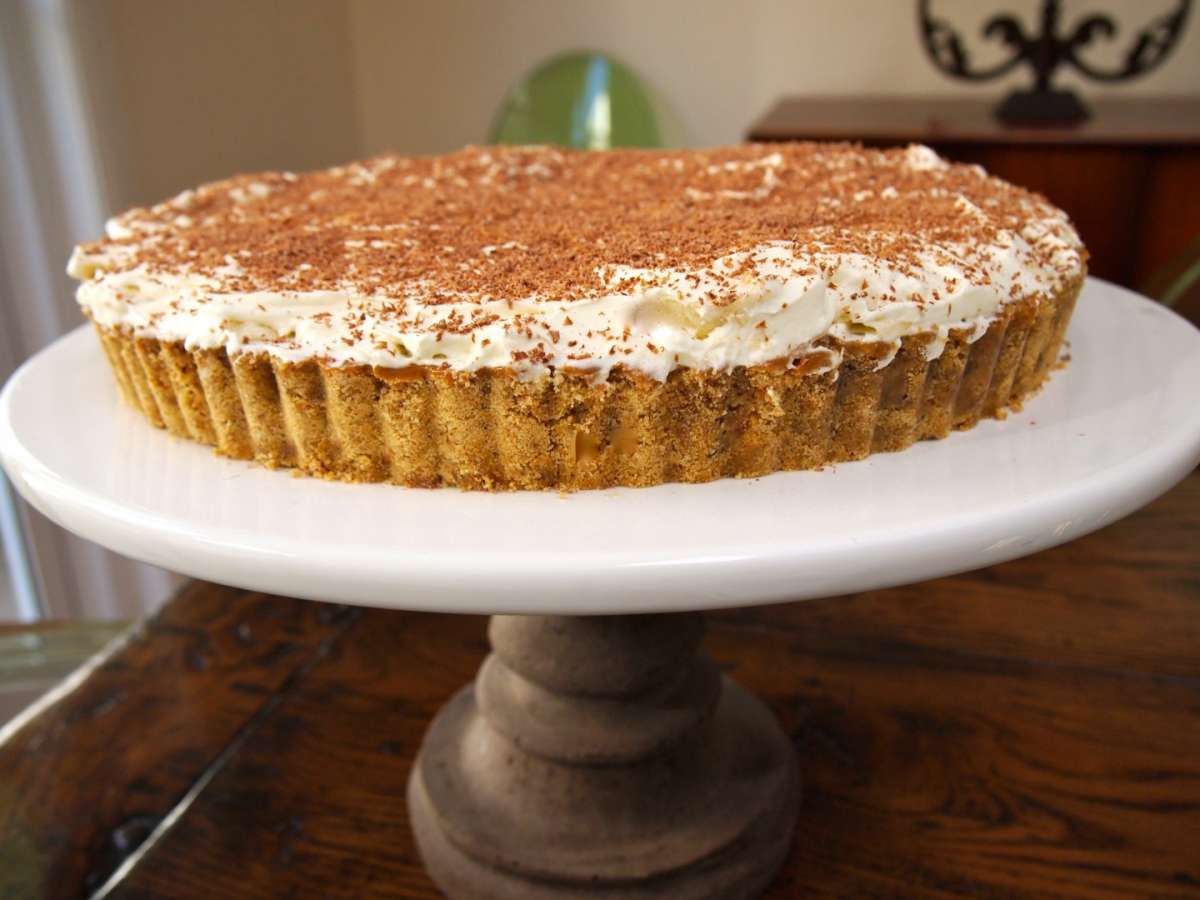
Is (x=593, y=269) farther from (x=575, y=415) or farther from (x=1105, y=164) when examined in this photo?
(x=1105, y=164)

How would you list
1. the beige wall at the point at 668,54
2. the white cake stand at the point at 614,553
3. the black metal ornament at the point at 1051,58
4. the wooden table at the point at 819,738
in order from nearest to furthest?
1. the white cake stand at the point at 614,553
2. the wooden table at the point at 819,738
3. the black metal ornament at the point at 1051,58
4. the beige wall at the point at 668,54

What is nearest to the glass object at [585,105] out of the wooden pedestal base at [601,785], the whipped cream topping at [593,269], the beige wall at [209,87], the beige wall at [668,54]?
the beige wall at [668,54]

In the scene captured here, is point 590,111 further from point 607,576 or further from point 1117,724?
point 607,576

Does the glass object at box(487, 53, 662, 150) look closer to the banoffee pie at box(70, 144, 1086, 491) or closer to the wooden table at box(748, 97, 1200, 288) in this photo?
the wooden table at box(748, 97, 1200, 288)

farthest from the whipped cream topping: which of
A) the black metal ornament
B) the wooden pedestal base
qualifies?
the black metal ornament

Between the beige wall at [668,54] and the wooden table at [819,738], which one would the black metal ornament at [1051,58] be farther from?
the wooden table at [819,738]

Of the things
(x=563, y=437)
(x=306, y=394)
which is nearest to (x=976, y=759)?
(x=563, y=437)

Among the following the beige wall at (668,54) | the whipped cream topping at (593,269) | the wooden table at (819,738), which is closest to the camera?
the whipped cream topping at (593,269)
